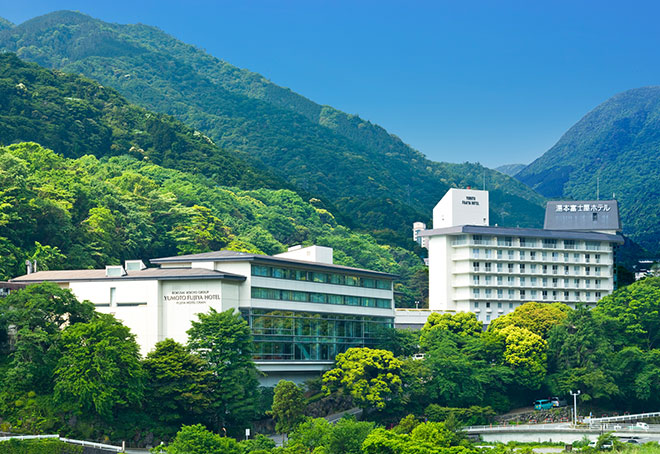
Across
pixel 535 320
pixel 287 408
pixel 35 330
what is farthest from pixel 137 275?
pixel 535 320

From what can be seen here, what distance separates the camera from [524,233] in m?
129

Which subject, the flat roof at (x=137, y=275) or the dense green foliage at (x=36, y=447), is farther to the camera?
the flat roof at (x=137, y=275)

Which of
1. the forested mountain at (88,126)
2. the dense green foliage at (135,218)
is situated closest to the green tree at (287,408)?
the dense green foliage at (135,218)

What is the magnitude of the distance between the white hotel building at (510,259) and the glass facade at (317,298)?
28.3 m

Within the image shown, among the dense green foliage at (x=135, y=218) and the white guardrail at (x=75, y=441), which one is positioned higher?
the dense green foliage at (x=135, y=218)

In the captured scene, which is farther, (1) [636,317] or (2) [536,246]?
(2) [536,246]

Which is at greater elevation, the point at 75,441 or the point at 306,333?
the point at 306,333

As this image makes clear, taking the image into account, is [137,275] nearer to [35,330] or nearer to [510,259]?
[35,330]

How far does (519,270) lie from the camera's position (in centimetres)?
12900

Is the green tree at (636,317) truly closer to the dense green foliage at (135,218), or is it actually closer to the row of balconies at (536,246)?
the row of balconies at (536,246)

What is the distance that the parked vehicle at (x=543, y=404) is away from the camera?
327 feet

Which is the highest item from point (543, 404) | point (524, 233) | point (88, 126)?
point (88, 126)

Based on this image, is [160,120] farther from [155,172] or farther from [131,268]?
[131,268]

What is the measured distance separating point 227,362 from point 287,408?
6.30 meters
